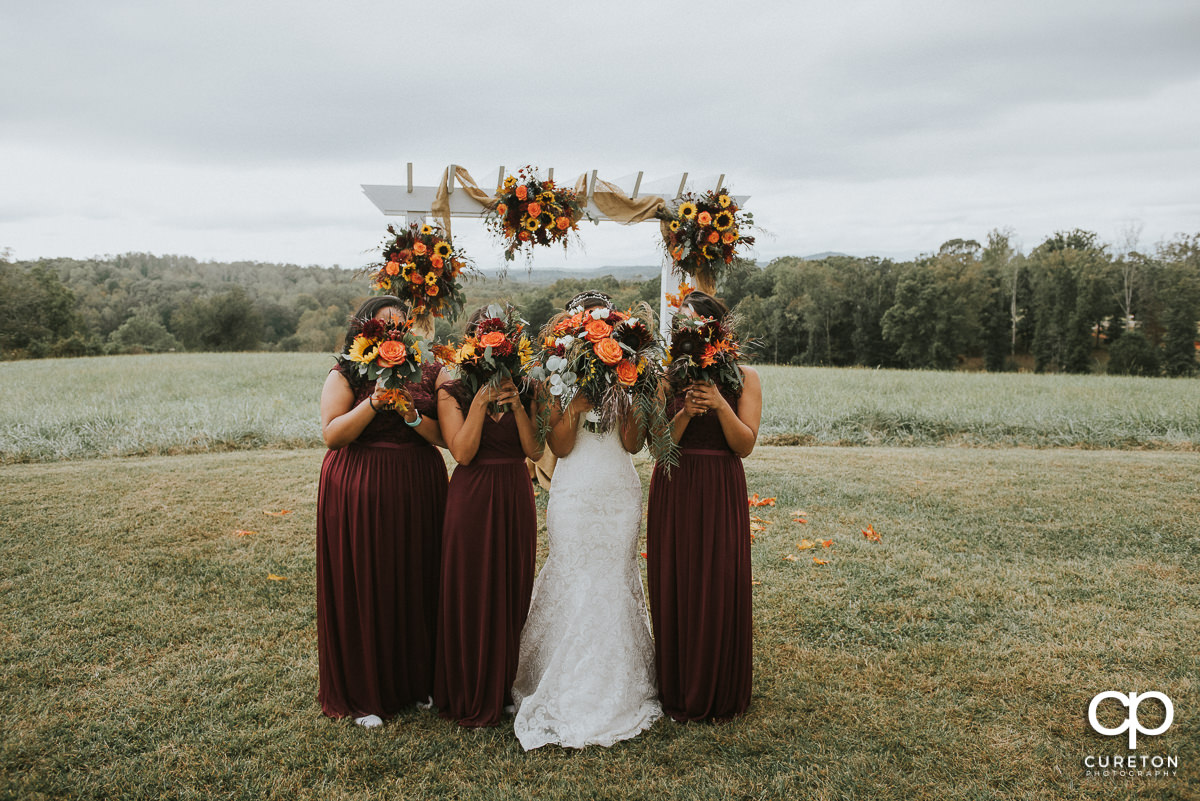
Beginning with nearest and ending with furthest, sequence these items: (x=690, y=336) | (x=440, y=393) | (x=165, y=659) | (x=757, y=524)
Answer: (x=690, y=336) < (x=440, y=393) < (x=165, y=659) < (x=757, y=524)

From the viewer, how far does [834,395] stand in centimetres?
1892

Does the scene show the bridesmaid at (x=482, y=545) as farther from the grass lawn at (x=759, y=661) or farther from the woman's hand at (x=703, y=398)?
the woman's hand at (x=703, y=398)

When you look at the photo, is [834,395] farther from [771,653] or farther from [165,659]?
[165,659]

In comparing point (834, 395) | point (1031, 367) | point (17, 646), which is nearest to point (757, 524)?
point (17, 646)

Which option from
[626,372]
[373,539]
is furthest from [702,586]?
[373,539]

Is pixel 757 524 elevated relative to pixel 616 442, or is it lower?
lower

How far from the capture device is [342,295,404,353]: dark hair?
3932 millimetres

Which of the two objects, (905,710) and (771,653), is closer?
(905,710)

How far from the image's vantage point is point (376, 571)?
3971 millimetres

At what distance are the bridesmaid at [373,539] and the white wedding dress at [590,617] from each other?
693 millimetres

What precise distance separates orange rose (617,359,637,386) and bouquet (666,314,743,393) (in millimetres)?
278

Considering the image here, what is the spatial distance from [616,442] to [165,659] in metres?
3.50

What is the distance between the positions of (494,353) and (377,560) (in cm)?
137

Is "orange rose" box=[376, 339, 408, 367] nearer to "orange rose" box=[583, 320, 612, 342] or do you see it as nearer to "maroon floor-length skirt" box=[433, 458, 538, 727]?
"maroon floor-length skirt" box=[433, 458, 538, 727]
